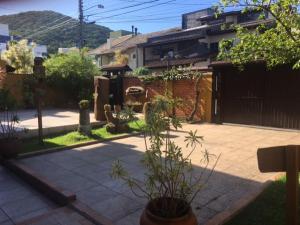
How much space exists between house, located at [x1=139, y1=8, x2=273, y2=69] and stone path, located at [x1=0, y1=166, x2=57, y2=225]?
18316 mm

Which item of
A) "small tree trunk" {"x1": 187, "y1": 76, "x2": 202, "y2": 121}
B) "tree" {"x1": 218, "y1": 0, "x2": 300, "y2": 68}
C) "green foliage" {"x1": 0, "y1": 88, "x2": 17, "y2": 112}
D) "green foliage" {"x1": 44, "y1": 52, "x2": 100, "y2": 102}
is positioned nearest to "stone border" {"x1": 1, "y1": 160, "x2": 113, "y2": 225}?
"green foliage" {"x1": 0, "y1": 88, "x2": 17, "y2": 112}

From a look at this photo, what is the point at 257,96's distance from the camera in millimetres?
9789

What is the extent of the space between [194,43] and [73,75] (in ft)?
40.9

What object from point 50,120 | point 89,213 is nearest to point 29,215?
point 89,213

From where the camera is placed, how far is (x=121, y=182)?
489 centimetres

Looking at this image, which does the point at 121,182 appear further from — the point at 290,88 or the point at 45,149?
the point at 290,88

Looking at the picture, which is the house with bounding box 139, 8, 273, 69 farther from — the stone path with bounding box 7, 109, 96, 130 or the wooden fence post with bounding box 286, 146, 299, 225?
the wooden fence post with bounding box 286, 146, 299, 225

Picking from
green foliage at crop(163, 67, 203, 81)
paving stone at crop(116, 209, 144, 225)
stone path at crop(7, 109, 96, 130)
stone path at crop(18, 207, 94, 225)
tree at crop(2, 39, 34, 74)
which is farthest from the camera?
tree at crop(2, 39, 34, 74)

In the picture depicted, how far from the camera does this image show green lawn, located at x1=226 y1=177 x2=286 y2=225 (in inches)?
133

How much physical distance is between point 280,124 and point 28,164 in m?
7.65

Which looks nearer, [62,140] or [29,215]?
[29,215]

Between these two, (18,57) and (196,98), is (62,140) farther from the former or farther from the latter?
(18,57)

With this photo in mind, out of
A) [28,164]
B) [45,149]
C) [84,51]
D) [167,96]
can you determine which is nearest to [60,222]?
[167,96]

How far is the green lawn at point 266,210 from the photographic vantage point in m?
3.38
